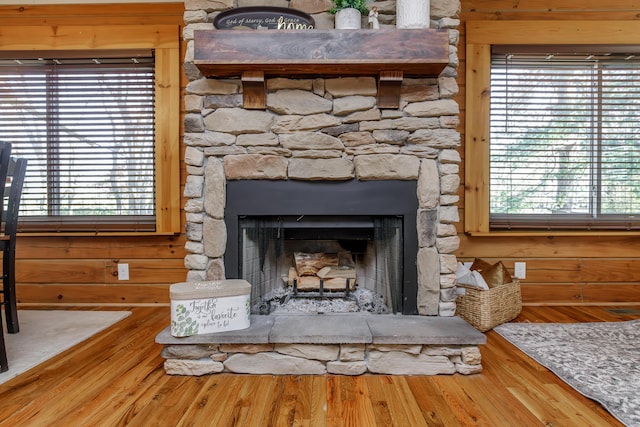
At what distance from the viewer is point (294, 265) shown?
7.42 feet

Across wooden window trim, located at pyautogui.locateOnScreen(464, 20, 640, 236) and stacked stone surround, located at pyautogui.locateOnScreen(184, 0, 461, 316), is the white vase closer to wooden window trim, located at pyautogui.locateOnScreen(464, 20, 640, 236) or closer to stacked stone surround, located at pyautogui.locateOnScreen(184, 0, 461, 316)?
stacked stone surround, located at pyautogui.locateOnScreen(184, 0, 461, 316)

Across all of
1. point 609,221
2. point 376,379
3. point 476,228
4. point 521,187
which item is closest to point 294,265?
point 376,379

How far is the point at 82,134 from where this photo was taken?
2705mm

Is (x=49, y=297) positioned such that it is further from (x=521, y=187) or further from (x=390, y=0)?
(x=521, y=187)

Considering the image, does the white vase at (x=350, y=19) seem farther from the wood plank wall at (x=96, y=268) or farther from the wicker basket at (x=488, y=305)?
the wood plank wall at (x=96, y=268)

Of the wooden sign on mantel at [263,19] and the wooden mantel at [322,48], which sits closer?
the wooden mantel at [322,48]

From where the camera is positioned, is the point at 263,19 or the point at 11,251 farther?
the point at 11,251

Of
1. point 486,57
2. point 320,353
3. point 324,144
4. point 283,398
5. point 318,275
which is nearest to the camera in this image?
point 283,398

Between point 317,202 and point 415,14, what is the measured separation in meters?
1.03

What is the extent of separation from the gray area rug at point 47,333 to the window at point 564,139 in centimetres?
279

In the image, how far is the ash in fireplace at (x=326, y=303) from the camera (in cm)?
201

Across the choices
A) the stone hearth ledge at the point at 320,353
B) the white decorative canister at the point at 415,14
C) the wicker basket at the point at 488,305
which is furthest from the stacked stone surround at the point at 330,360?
the white decorative canister at the point at 415,14

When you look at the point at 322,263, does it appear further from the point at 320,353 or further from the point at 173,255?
the point at 173,255

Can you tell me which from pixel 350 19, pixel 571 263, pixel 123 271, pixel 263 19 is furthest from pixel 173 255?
pixel 571 263
